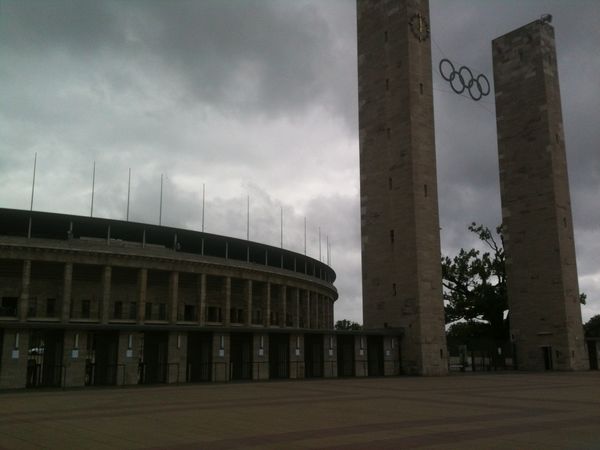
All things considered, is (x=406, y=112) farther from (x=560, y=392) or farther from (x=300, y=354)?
(x=560, y=392)

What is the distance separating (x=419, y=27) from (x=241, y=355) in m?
32.9

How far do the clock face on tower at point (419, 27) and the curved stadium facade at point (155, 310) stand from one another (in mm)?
26728

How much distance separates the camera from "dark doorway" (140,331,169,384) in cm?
3906

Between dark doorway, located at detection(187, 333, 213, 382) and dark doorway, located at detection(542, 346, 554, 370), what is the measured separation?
34.9 meters

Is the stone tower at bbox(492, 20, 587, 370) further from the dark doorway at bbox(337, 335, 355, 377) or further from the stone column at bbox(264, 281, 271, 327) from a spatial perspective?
the stone column at bbox(264, 281, 271, 327)

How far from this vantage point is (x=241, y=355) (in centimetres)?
4312

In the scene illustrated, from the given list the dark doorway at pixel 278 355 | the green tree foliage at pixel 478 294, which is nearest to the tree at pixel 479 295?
the green tree foliage at pixel 478 294

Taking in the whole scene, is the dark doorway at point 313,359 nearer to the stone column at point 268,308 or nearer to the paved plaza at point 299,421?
the paved plaza at point 299,421

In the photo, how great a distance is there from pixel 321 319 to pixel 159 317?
31120 millimetres

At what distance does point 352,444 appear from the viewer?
12258 mm

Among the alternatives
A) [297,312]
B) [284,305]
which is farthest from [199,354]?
[297,312]

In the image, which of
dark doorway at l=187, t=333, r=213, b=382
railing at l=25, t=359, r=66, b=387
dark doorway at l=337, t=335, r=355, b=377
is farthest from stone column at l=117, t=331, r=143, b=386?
dark doorway at l=337, t=335, r=355, b=377

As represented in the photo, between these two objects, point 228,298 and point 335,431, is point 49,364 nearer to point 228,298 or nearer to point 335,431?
point 335,431

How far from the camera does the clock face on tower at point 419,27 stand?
171 ft
